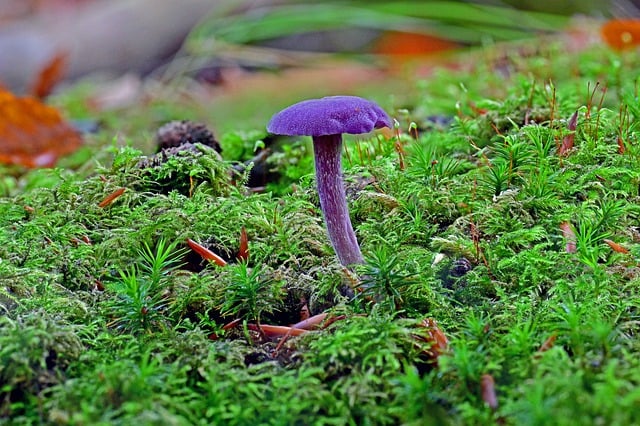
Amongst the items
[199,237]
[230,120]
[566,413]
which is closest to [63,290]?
[199,237]

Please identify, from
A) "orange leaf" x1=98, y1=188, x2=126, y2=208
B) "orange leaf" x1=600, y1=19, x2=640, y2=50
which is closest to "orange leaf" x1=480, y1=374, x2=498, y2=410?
"orange leaf" x1=98, y1=188, x2=126, y2=208

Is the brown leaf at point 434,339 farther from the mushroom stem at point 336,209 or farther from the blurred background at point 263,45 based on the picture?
the blurred background at point 263,45

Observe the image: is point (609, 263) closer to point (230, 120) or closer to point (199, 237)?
point (199, 237)

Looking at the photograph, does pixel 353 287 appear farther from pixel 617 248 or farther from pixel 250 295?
pixel 617 248

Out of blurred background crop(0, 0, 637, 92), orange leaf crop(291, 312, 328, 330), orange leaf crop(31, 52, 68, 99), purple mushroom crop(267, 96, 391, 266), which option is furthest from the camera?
blurred background crop(0, 0, 637, 92)

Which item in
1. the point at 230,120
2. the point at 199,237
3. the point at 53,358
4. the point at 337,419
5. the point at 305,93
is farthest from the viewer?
the point at 305,93

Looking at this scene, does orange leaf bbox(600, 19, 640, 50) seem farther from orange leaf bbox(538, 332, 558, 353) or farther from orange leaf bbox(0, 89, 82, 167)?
orange leaf bbox(0, 89, 82, 167)

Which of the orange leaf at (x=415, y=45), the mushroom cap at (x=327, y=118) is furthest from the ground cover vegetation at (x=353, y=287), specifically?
the orange leaf at (x=415, y=45)
